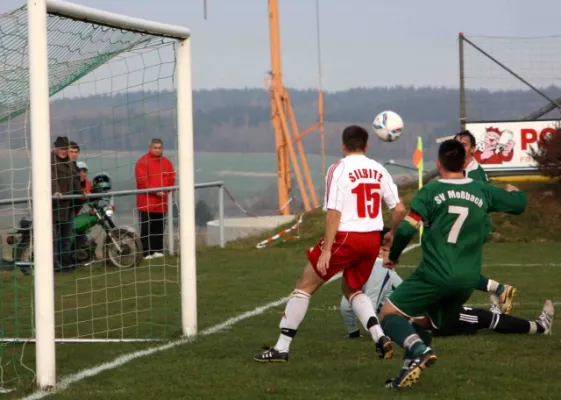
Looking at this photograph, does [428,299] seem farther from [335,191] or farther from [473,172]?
[473,172]

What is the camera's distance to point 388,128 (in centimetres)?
1255

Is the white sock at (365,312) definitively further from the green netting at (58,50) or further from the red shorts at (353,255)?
the green netting at (58,50)

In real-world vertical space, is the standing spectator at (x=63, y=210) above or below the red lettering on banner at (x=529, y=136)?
below

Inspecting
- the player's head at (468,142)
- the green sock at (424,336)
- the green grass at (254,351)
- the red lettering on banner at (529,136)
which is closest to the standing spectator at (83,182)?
the green grass at (254,351)

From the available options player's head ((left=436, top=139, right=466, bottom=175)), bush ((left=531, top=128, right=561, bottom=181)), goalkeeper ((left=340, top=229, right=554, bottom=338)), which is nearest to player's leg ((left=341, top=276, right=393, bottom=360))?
goalkeeper ((left=340, top=229, right=554, bottom=338))

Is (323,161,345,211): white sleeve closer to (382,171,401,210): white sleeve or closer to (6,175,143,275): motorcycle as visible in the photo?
(382,171,401,210): white sleeve

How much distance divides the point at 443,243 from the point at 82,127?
431 centimetres

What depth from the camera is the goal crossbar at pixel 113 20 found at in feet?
27.8

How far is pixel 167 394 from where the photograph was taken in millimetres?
7754

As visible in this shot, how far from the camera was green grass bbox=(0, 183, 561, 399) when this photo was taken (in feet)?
25.7

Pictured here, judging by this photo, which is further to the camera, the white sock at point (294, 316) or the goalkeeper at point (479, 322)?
the goalkeeper at point (479, 322)

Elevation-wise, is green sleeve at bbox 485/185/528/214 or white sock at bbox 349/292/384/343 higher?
green sleeve at bbox 485/185/528/214

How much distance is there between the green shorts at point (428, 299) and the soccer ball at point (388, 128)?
4.63 m

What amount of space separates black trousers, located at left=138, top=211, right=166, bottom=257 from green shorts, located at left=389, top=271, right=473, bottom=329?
776 centimetres
